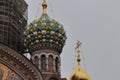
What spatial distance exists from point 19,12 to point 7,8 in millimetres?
1245

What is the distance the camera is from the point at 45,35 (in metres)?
19.4

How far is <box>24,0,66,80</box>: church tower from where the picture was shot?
1930cm

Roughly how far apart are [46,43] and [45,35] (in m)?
0.32

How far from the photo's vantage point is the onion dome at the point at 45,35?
63.6 feet

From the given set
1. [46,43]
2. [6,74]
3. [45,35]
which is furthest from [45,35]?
[6,74]

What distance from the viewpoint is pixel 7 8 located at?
20453 mm

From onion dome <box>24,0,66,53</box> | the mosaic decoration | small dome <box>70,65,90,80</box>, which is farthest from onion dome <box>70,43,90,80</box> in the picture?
the mosaic decoration

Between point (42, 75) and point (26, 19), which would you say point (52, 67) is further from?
point (26, 19)

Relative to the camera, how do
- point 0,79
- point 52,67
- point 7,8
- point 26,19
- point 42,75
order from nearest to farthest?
point 0,79
point 42,75
point 52,67
point 7,8
point 26,19

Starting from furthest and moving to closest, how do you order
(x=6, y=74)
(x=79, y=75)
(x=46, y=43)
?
(x=46, y=43) < (x=79, y=75) < (x=6, y=74)

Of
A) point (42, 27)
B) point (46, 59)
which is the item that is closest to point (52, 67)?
point (46, 59)

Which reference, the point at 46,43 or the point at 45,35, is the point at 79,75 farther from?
the point at 45,35

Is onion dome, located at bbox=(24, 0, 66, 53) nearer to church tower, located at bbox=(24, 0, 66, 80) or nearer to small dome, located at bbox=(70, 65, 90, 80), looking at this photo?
church tower, located at bbox=(24, 0, 66, 80)

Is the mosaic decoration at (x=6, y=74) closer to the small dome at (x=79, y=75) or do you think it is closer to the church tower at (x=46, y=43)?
the church tower at (x=46, y=43)
